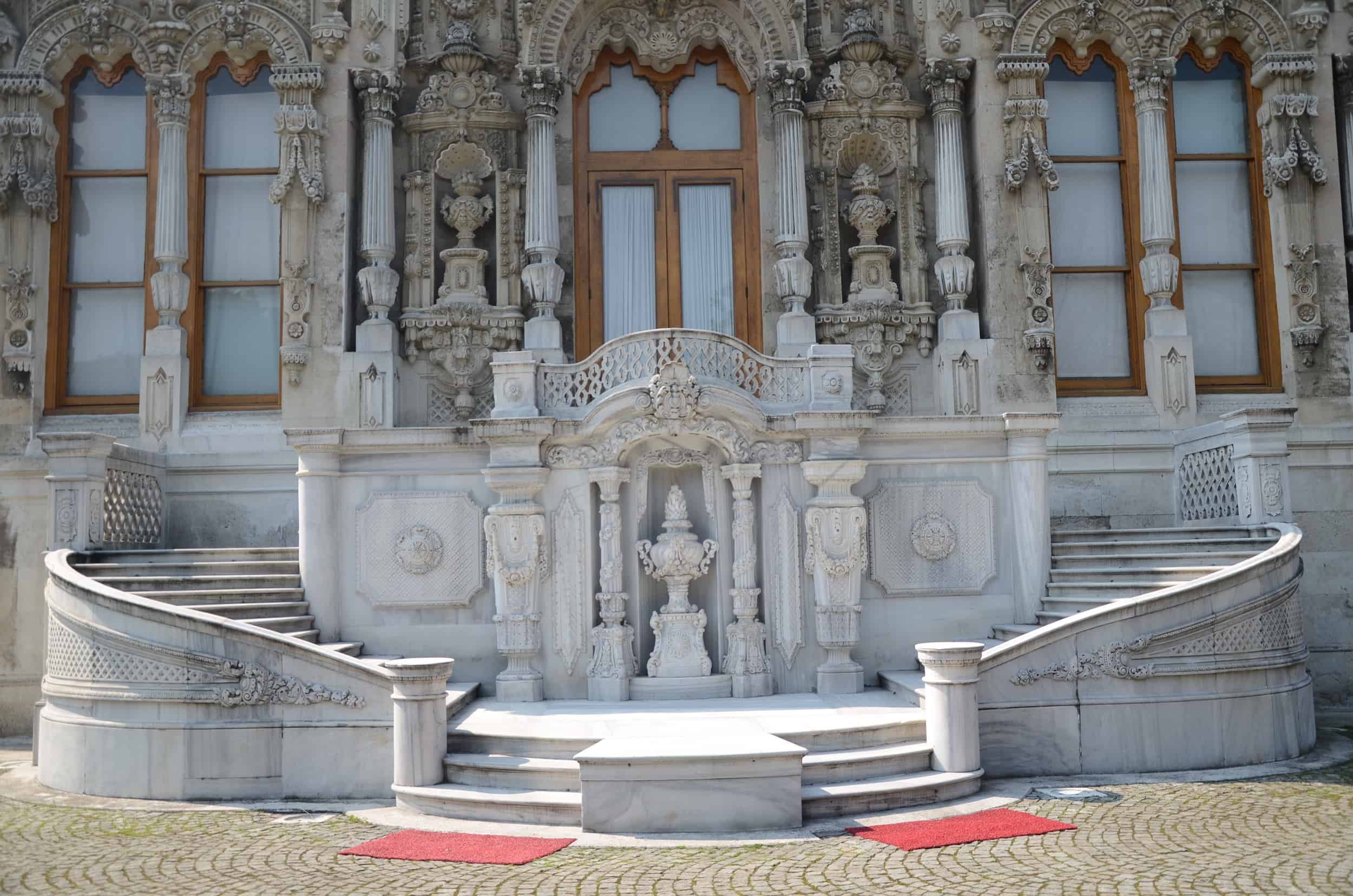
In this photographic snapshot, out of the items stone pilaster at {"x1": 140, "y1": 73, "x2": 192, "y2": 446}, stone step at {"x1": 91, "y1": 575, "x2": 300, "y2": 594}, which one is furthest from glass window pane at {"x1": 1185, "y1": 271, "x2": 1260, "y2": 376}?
stone pilaster at {"x1": 140, "y1": 73, "x2": 192, "y2": 446}

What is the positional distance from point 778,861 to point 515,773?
2579mm

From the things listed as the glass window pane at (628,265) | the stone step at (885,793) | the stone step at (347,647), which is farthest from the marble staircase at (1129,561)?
the stone step at (347,647)

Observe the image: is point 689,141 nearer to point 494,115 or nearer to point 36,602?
point 494,115

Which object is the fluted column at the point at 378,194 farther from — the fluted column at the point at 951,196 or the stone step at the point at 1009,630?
the stone step at the point at 1009,630

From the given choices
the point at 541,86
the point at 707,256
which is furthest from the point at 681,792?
the point at 541,86

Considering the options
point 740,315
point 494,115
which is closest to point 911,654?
point 740,315

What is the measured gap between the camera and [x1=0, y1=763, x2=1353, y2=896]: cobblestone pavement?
757 centimetres

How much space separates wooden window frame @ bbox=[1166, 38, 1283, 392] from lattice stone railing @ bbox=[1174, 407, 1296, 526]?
2.60 meters

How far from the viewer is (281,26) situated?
645 inches

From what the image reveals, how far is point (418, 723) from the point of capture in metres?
9.96

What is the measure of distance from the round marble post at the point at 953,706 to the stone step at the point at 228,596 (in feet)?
21.7

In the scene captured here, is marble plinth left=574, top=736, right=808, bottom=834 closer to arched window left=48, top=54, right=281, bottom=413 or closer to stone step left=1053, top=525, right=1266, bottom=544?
stone step left=1053, top=525, right=1266, bottom=544

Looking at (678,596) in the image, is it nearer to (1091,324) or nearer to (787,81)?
(787,81)

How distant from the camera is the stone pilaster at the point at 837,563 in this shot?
12.4m
